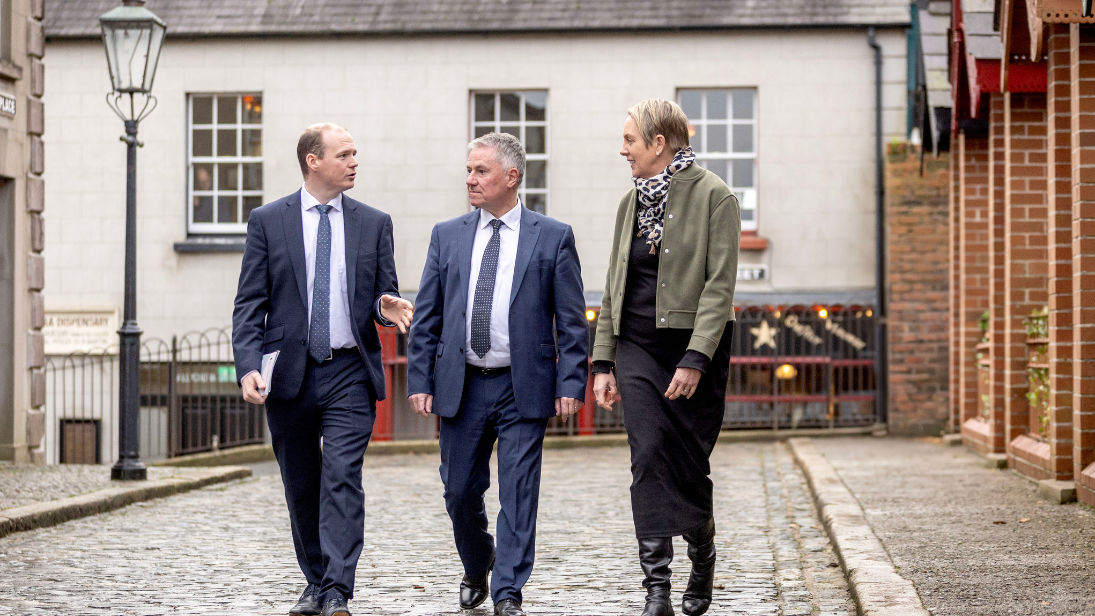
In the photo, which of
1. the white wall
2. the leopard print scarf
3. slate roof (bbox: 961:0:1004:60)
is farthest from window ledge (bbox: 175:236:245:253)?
the leopard print scarf

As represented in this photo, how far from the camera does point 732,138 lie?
19.4 meters

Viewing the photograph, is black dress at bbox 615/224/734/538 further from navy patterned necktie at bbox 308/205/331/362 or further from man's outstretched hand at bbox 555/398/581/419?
navy patterned necktie at bbox 308/205/331/362

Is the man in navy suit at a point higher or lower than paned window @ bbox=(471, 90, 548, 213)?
lower

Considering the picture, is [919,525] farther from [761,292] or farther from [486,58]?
[486,58]

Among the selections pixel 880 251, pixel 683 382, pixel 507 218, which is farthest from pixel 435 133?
pixel 683 382

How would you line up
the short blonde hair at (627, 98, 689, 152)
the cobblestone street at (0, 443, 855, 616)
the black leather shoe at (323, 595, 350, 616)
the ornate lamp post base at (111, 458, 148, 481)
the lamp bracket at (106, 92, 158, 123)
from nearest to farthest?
the black leather shoe at (323, 595, 350, 616)
the short blonde hair at (627, 98, 689, 152)
the cobblestone street at (0, 443, 855, 616)
the ornate lamp post base at (111, 458, 148, 481)
the lamp bracket at (106, 92, 158, 123)

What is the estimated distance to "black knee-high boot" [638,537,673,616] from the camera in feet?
17.6

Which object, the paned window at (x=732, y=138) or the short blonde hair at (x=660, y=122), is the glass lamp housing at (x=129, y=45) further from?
the paned window at (x=732, y=138)

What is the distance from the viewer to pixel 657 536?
5.41 metres

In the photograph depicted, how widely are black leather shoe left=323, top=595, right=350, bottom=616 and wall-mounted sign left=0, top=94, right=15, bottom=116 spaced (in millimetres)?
Answer: 8675

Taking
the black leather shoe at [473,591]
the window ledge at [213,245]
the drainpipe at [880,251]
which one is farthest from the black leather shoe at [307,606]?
the window ledge at [213,245]

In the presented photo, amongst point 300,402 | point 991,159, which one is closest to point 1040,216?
point 991,159

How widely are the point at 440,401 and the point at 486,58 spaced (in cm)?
1436

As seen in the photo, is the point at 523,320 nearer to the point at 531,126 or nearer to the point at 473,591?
the point at 473,591
